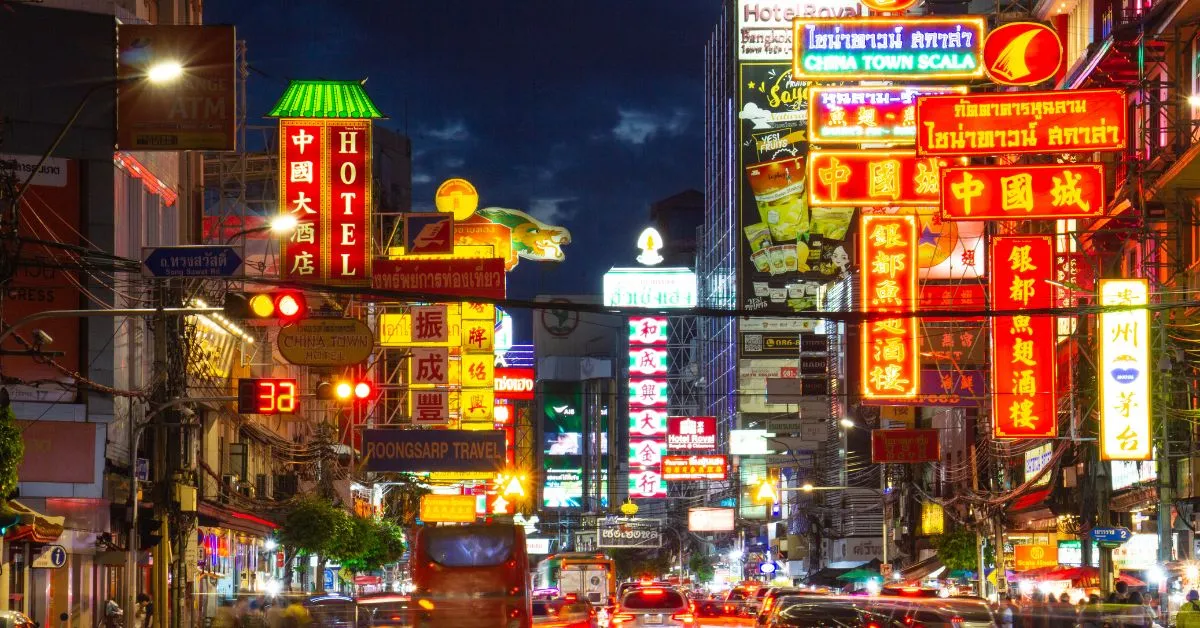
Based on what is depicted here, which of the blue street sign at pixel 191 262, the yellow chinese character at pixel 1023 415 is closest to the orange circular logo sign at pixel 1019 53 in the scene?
the yellow chinese character at pixel 1023 415

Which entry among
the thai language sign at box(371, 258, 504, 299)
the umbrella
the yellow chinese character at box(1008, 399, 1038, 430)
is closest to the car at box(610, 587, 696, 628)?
the yellow chinese character at box(1008, 399, 1038, 430)

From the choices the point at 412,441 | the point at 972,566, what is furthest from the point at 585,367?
the point at 412,441

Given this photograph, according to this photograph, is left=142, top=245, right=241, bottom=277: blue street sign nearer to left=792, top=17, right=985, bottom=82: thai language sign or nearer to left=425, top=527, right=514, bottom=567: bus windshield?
left=425, top=527, right=514, bottom=567: bus windshield

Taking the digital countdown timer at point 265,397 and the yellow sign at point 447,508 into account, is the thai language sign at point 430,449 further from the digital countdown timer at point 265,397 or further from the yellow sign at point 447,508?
the yellow sign at point 447,508

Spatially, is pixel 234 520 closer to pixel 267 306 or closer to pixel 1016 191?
pixel 1016 191

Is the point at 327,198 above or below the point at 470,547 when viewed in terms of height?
above

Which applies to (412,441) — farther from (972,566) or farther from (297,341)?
(972,566)

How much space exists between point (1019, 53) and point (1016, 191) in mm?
5400

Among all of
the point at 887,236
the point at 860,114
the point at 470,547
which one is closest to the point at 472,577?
the point at 470,547

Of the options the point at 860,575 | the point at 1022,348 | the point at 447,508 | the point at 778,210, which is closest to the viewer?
the point at 1022,348

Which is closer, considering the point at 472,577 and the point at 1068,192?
the point at 472,577

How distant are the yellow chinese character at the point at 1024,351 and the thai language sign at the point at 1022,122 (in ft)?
14.7

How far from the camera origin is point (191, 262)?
26.5 meters

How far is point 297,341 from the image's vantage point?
39.5 metres
